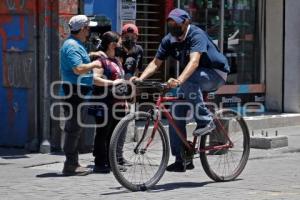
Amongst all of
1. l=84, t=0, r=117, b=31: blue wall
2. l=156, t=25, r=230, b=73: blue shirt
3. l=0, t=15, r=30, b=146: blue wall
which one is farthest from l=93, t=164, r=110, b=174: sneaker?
l=84, t=0, r=117, b=31: blue wall


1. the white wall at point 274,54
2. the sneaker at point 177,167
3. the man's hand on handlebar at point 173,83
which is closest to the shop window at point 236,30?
the white wall at point 274,54

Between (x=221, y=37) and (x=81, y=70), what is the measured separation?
591 centimetres

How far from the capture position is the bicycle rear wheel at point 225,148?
879 cm

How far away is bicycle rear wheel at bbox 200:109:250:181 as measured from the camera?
879 cm

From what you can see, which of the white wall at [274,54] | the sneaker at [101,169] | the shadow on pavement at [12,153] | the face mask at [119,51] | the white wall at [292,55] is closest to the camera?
the sneaker at [101,169]

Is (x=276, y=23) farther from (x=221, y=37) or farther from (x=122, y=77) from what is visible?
(x=122, y=77)

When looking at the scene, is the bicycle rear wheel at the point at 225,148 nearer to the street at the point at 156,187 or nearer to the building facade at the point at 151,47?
the street at the point at 156,187

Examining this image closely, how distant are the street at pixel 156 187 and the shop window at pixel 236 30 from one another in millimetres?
4100

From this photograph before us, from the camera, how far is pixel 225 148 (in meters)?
9.12

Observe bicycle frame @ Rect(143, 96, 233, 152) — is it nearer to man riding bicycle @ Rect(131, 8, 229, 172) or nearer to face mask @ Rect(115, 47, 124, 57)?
man riding bicycle @ Rect(131, 8, 229, 172)

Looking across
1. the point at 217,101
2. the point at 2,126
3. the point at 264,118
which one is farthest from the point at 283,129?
the point at 2,126

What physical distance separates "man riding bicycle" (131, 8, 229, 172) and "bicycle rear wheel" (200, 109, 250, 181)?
0.24m

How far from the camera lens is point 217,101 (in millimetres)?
14727

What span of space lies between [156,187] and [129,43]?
260 centimetres
